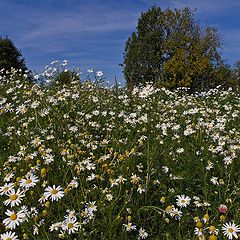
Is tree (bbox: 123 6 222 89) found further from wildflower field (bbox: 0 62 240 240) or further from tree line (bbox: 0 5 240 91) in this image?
wildflower field (bbox: 0 62 240 240)

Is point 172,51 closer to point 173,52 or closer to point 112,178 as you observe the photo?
Answer: point 173,52

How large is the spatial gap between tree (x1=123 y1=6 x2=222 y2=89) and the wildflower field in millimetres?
23183

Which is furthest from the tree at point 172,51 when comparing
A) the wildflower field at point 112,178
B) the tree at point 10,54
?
the wildflower field at point 112,178

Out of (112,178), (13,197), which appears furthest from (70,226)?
(112,178)

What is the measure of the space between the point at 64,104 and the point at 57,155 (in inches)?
77.9

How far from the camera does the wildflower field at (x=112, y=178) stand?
273 centimetres

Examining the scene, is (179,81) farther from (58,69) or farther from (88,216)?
(88,216)

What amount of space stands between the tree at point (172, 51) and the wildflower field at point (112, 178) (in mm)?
23183

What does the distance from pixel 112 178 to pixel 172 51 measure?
1070 inches

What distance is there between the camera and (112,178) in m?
3.38

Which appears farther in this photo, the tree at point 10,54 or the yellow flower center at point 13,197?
the tree at point 10,54

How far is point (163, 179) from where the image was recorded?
3.69 meters

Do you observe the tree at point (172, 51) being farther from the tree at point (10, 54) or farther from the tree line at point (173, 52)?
the tree at point (10, 54)

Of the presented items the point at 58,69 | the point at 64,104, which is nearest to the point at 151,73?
the point at 58,69
